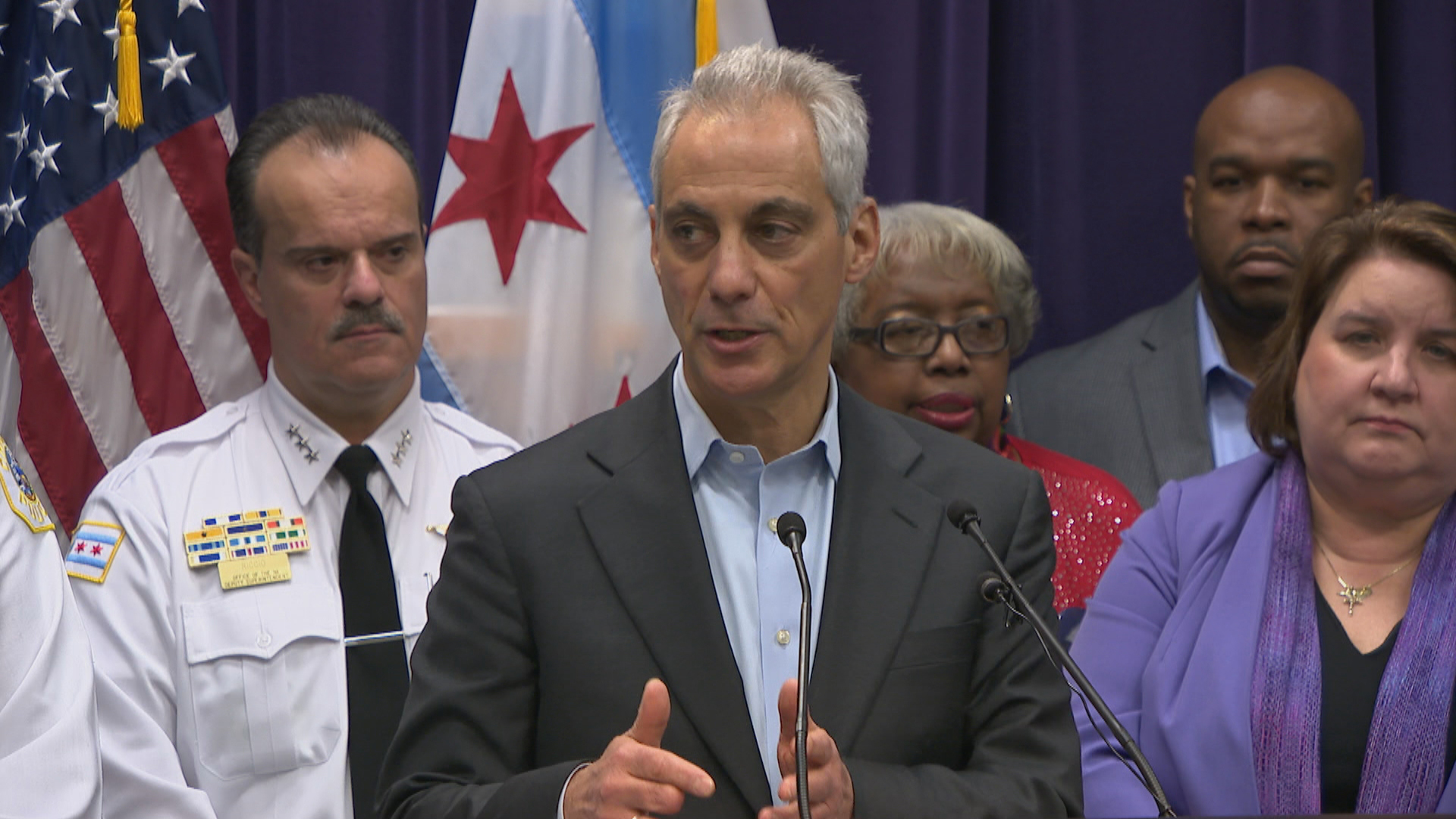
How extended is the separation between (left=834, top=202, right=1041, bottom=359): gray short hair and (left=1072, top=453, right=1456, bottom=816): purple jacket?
25.8 inches

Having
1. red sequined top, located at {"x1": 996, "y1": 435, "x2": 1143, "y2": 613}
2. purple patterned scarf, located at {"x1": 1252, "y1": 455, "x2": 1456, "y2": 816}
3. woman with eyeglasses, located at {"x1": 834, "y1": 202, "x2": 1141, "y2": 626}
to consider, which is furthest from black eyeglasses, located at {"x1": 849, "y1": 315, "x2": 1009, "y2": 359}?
purple patterned scarf, located at {"x1": 1252, "y1": 455, "x2": 1456, "y2": 816}

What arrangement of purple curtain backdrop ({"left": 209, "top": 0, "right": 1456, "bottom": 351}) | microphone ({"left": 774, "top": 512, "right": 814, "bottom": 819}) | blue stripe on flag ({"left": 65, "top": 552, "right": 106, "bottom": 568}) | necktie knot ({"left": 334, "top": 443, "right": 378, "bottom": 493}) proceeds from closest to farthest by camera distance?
microphone ({"left": 774, "top": 512, "right": 814, "bottom": 819}) → blue stripe on flag ({"left": 65, "top": 552, "right": 106, "bottom": 568}) → necktie knot ({"left": 334, "top": 443, "right": 378, "bottom": 493}) → purple curtain backdrop ({"left": 209, "top": 0, "right": 1456, "bottom": 351})

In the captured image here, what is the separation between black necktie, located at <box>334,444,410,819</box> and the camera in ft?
8.41

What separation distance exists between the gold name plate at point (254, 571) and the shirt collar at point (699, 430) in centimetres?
91

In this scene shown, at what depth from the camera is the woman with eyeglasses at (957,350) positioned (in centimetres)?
311

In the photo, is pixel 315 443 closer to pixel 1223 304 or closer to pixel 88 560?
pixel 88 560

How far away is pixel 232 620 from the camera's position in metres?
2.60

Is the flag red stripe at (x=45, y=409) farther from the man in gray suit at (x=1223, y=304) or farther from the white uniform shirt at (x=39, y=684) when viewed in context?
the man in gray suit at (x=1223, y=304)

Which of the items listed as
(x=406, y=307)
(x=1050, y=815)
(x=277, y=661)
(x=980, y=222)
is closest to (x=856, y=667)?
(x=1050, y=815)

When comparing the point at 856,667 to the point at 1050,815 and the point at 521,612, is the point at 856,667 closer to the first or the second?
the point at 1050,815

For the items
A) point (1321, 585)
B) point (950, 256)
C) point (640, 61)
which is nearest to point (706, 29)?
point (640, 61)

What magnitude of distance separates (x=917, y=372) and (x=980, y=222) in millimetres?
377

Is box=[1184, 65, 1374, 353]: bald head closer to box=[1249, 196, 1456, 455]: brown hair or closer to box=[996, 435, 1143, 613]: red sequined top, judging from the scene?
box=[996, 435, 1143, 613]: red sequined top

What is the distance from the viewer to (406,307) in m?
2.86
